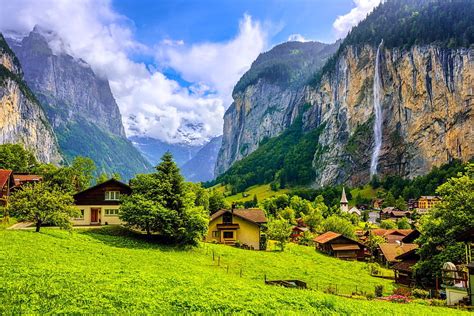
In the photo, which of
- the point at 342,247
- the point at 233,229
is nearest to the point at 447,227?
the point at 342,247

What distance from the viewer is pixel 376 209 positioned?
13112cm

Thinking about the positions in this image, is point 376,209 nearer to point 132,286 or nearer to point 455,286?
point 455,286

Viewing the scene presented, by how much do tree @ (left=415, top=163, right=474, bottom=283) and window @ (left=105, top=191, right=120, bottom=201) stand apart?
3639 centimetres

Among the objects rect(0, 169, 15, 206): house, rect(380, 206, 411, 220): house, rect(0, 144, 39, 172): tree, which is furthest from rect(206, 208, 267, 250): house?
rect(380, 206, 411, 220): house

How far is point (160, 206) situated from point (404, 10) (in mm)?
200891

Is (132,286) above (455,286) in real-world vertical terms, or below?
above

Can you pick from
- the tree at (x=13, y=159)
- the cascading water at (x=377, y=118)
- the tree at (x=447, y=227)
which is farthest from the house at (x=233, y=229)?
the cascading water at (x=377, y=118)

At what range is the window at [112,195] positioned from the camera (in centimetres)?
5012

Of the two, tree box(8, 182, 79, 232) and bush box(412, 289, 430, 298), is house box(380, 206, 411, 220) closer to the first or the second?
bush box(412, 289, 430, 298)

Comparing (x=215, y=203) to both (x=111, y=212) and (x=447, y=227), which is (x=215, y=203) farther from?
(x=447, y=227)

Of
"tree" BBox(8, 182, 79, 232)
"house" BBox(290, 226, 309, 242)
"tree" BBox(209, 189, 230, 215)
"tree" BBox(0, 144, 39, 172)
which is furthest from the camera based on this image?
"tree" BBox(0, 144, 39, 172)

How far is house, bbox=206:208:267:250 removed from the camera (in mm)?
57438

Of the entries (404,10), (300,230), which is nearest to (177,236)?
(300,230)

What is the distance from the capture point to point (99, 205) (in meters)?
49.8
